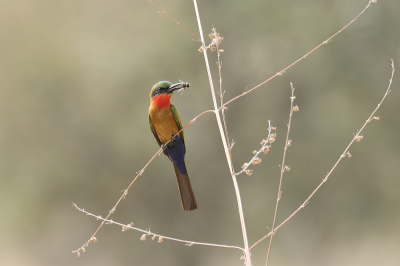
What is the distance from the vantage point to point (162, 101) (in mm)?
2822

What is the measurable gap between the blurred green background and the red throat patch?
612cm

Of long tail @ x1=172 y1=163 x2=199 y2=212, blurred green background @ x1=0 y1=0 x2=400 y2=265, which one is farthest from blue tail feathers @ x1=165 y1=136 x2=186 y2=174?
blurred green background @ x1=0 y1=0 x2=400 y2=265

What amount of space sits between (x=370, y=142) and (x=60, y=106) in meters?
7.70

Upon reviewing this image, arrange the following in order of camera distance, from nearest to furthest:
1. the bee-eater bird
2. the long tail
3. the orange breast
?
1. the long tail
2. the bee-eater bird
3. the orange breast

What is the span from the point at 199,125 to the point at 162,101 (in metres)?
6.92

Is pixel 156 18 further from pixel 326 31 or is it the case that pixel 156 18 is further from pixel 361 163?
pixel 361 163

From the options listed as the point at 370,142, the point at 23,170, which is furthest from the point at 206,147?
the point at 23,170

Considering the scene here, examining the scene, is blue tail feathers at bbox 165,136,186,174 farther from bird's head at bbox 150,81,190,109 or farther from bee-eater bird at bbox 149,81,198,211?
bird's head at bbox 150,81,190,109

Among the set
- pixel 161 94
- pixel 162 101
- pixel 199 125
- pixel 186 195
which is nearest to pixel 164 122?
pixel 162 101

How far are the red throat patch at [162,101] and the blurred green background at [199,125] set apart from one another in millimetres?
6115

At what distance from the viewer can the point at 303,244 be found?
1059 centimetres

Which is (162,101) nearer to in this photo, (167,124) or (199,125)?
(167,124)

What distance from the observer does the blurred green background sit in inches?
377

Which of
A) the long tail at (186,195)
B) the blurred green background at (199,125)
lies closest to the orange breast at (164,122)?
the long tail at (186,195)
